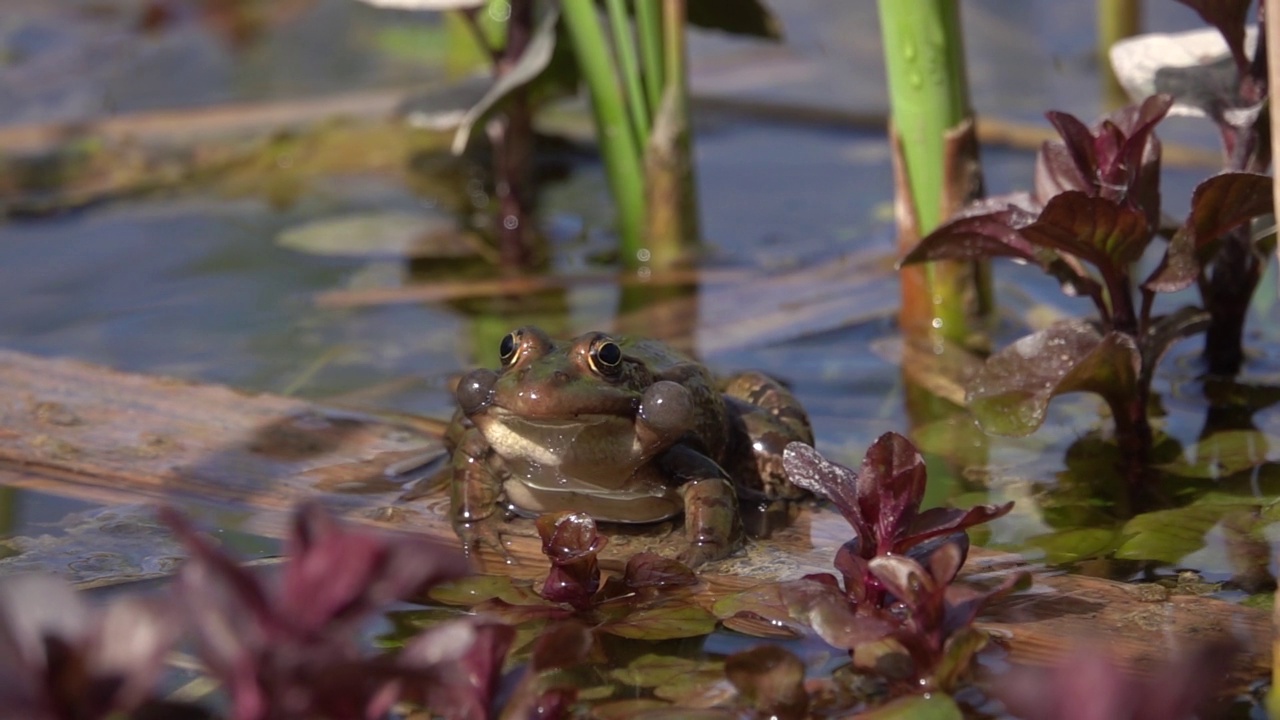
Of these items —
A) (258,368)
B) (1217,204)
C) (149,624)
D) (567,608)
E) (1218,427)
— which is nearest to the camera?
(149,624)

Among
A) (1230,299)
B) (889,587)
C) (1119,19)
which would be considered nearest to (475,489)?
(889,587)

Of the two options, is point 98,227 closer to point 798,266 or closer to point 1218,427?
point 798,266

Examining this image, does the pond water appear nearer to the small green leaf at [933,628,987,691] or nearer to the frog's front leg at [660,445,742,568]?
the frog's front leg at [660,445,742,568]

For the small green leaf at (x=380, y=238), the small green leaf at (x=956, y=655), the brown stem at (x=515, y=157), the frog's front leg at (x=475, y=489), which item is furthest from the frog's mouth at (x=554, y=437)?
the small green leaf at (x=380, y=238)

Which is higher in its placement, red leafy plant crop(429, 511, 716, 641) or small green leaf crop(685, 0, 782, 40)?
small green leaf crop(685, 0, 782, 40)

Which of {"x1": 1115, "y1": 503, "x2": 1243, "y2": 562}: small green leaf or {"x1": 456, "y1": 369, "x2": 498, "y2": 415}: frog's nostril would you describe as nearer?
{"x1": 1115, "y1": 503, "x2": 1243, "y2": 562}: small green leaf

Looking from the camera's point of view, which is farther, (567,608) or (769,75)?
(769,75)

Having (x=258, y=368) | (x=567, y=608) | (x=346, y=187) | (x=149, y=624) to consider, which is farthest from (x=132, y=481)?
(x=346, y=187)

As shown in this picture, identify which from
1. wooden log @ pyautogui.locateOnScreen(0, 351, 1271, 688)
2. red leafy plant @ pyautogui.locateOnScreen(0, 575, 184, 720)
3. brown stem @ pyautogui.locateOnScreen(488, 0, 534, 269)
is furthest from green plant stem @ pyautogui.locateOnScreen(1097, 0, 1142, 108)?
red leafy plant @ pyautogui.locateOnScreen(0, 575, 184, 720)
